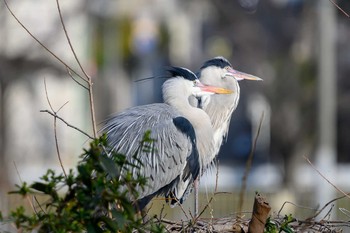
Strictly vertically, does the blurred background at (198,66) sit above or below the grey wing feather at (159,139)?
below

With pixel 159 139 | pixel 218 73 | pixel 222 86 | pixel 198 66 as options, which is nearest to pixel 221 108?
pixel 222 86

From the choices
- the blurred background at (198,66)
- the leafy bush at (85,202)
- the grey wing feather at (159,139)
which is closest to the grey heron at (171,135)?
the grey wing feather at (159,139)

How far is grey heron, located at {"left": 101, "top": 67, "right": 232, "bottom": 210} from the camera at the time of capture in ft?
19.9

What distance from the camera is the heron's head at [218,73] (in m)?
7.30

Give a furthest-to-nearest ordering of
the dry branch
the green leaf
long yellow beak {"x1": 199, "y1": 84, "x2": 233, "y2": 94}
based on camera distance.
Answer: long yellow beak {"x1": 199, "y1": 84, "x2": 233, "y2": 94}, the dry branch, the green leaf

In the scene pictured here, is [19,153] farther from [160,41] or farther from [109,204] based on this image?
[109,204]

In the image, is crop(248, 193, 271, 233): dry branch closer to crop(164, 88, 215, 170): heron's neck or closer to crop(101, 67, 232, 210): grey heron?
crop(101, 67, 232, 210): grey heron

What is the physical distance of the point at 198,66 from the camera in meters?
21.2

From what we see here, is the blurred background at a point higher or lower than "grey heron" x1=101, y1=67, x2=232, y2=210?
lower

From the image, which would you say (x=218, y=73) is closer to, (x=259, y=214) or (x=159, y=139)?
(x=159, y=139)

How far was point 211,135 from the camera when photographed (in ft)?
22.1

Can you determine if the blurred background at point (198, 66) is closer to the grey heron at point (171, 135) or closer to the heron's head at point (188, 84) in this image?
the heron's head at point (188, 84)

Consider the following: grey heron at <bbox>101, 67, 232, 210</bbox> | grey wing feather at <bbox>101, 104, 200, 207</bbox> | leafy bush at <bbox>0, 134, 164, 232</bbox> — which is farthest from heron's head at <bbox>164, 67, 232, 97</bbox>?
leafy bush at <bbox>0, 134, 164, 232</bbox>

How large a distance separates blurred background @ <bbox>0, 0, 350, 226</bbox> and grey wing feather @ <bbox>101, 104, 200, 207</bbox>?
7754mm
